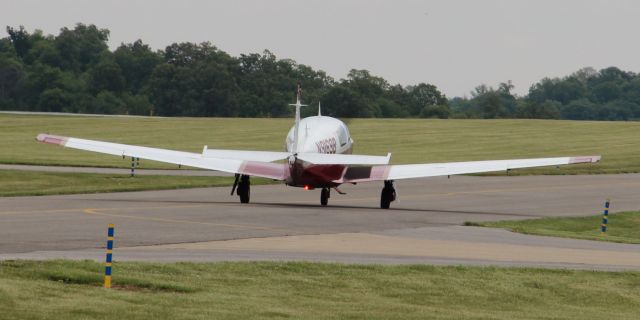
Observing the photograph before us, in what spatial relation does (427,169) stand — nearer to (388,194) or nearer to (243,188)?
(388,194)

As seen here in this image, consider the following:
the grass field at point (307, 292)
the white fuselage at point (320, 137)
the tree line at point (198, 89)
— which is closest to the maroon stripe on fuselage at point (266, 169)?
the white fuselage at point (320, 137)

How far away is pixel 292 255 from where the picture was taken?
28031 millimetres

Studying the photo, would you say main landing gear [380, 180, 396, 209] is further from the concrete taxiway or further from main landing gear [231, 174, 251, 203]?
main landing gear [231, 174, 251, 203]

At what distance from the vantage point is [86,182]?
53500 millimetres

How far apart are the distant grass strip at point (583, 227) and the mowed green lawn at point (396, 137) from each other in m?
26.7

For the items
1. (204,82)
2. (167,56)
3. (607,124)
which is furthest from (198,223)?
(167,56)

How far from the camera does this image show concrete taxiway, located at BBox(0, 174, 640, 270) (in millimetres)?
28422

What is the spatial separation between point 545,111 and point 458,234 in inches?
5279

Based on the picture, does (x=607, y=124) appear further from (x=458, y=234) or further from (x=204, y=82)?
(x=458, y=234)

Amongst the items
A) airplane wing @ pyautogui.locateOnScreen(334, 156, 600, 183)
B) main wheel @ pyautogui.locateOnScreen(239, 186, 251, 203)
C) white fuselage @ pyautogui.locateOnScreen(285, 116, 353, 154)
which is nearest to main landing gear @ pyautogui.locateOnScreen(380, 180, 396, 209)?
airplane wing @ pyautogui.locateOnScreen(334, 156, 600, 183)

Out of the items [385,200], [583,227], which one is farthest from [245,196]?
[583,227]

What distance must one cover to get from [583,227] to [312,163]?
9.44 meters

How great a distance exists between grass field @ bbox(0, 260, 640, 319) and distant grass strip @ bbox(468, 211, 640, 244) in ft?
33.1

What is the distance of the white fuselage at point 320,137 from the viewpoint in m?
41.4
